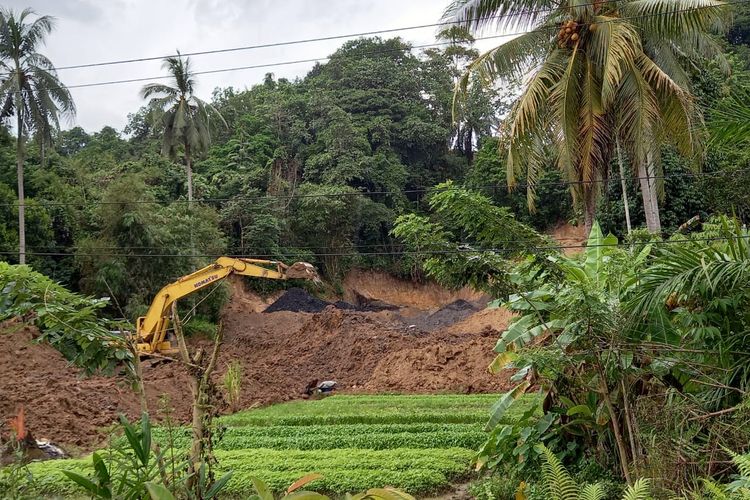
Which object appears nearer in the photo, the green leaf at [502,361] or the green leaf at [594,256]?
the green leaf at [594,256]

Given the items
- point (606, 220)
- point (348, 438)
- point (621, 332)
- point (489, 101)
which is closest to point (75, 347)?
point (621, 332)

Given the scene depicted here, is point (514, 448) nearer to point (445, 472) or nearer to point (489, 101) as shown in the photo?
point (445, 472)

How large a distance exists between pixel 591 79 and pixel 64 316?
45.6 feet

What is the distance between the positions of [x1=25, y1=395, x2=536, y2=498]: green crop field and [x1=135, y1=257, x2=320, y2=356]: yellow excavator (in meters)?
3.91

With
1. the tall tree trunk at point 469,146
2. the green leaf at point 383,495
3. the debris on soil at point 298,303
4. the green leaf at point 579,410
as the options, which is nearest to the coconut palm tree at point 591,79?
the green leaf at point 579,410

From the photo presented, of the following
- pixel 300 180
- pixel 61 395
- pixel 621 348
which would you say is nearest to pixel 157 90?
pixel 300 180

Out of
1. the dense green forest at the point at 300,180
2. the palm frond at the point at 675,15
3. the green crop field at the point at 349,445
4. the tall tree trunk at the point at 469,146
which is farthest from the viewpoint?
the tall tree trunk at the point at 469,146

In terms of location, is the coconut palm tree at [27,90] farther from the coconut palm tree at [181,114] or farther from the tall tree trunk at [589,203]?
the tall tree trunk at [589,203]

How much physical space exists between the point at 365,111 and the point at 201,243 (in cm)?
1880

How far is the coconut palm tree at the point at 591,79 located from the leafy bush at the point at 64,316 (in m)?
12.4

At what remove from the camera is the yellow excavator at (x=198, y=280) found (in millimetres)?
20562

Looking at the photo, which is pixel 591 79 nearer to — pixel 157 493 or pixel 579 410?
pixel 579 410

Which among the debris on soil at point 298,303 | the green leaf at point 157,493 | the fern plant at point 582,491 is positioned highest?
the green leaf at point 157,493

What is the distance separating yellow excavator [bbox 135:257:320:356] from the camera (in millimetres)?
20562
